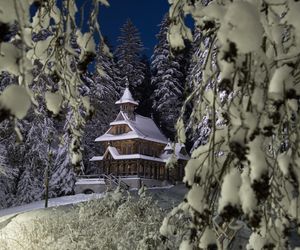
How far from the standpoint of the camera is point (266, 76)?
1.40 m

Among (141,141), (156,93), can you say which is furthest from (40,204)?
(156,93)

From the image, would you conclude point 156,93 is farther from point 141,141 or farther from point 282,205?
point 282,205

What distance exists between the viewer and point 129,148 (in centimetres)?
2542

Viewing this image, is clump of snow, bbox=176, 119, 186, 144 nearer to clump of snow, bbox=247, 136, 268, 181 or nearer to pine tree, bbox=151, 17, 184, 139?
clump of snow, bbox=247, 136, 268, 181

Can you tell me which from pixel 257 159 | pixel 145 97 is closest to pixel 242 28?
pixel 257 159

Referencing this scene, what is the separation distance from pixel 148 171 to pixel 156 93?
6188 mm

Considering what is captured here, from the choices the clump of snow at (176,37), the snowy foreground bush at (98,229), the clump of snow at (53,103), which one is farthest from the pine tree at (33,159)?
the clump of snow at (53,103)

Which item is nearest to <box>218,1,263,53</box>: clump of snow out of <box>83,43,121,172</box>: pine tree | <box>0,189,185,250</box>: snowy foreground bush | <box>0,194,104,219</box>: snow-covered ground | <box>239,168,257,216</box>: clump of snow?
<box>239,168,257,216</box>: clump of snow

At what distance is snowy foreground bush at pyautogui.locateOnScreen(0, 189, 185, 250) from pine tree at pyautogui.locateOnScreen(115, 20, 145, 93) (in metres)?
21.8

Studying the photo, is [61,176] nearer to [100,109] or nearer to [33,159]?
[33,159]

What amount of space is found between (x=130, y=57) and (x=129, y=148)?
8925 mm

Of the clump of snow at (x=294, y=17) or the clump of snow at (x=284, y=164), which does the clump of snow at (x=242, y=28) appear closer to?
the clump of snow at (x=294, y=17)

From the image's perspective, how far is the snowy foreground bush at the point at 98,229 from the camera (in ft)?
26.4

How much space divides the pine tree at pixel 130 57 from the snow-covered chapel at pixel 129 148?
6019 mm
